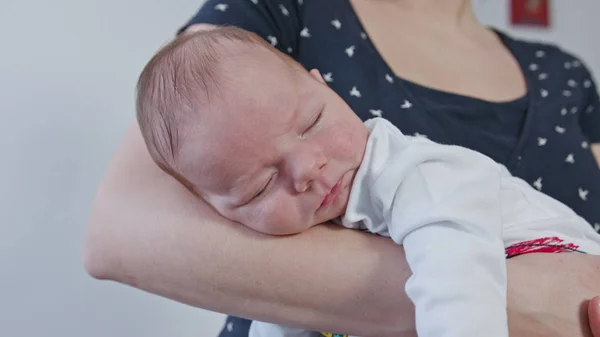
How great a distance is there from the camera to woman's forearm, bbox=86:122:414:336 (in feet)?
2.03

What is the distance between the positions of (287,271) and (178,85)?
0.22 meters

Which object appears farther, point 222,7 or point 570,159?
point 570,159

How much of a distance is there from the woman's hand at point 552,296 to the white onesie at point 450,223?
36 mm

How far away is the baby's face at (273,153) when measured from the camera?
603 millimetres

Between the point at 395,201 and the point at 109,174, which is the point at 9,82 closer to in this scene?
the point at 109,174

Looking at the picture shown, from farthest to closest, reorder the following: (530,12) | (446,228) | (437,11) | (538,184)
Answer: (530,12)
(437,11)
(538,184)
(446,228)

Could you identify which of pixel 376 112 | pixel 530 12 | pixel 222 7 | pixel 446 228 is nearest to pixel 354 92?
pixel 376 112

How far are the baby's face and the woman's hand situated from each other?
202mm

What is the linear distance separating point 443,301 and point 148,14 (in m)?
0.99

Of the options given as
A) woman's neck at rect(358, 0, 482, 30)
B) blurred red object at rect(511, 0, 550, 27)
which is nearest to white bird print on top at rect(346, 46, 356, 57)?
woman's neck at rect(358, 0, 482, 30)

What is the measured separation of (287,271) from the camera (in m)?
0.62

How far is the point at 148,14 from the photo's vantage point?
1282 millimetres

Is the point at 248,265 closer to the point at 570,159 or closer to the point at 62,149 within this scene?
the point at 570,159

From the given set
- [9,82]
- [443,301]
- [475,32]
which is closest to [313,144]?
[443,301]
